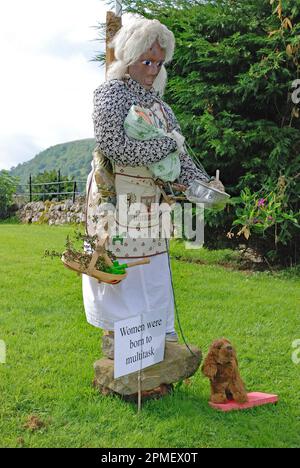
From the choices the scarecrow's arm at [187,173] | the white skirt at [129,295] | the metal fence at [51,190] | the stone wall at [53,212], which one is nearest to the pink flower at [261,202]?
the scarecrow's arm at [187,173]

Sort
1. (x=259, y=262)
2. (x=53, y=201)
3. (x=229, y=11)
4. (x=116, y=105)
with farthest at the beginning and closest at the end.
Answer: (x=53, y=201), (x=259, y=262), (x=229, y=11), (x=116, y=105)

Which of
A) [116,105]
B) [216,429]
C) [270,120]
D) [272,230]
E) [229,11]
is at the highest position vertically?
[229,11]

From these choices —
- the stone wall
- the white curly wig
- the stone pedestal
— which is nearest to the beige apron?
the white curly wig

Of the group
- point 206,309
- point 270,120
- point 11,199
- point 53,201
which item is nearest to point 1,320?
point 206,309

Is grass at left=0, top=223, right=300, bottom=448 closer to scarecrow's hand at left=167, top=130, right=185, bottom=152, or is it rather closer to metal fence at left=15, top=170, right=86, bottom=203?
scarecrow's hand at left=167, top=130, right=185, bottom=152

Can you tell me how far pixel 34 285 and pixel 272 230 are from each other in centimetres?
278

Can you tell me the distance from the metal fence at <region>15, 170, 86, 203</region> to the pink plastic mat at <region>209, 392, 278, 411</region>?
451 inches

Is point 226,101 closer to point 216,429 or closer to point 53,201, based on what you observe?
point 216,429

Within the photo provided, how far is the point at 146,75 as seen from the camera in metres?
3.18

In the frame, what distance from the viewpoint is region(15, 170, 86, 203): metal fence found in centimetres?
1555

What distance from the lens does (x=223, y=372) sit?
10.9 feet

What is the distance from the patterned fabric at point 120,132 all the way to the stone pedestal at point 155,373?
1.06m

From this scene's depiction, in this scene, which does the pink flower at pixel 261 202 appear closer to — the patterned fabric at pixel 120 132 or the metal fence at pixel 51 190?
the patterned fabric at pixel 120 132

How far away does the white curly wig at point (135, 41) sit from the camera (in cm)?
307
